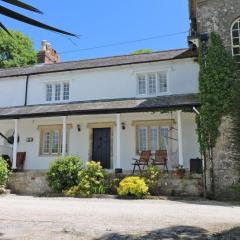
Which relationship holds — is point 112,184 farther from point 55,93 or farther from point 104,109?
point 55,93

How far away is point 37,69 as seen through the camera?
73.7ft

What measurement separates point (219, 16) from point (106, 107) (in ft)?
22.5

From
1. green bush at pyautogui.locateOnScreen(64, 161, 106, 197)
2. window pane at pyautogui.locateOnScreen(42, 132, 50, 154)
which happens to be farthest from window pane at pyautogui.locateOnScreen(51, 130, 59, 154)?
green bush at pyautogui.locateOnScreen(64, 161, 106, 197)

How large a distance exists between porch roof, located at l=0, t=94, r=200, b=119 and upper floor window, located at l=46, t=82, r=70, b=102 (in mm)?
760

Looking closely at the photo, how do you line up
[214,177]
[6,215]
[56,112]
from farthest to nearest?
[56,112] < [214,177] < [6,215]

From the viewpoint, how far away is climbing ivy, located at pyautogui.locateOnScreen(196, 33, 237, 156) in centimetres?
1427

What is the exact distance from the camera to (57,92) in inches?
829

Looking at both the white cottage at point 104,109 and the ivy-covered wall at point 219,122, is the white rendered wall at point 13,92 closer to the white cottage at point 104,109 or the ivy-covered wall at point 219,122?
the white cottage at point 104,109

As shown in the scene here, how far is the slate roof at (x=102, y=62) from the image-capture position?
19.4 meters

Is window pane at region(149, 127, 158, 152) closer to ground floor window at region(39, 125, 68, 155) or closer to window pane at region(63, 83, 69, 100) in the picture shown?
ground floor window at region(39, 125, 68, 155)

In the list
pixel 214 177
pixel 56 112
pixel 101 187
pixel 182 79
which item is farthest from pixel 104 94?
pixel 214 177

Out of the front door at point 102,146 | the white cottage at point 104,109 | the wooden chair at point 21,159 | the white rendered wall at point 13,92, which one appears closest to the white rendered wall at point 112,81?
the white cottage at point 104,109

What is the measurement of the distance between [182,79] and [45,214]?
11.8m

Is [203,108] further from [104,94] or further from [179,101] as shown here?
[104,94]
